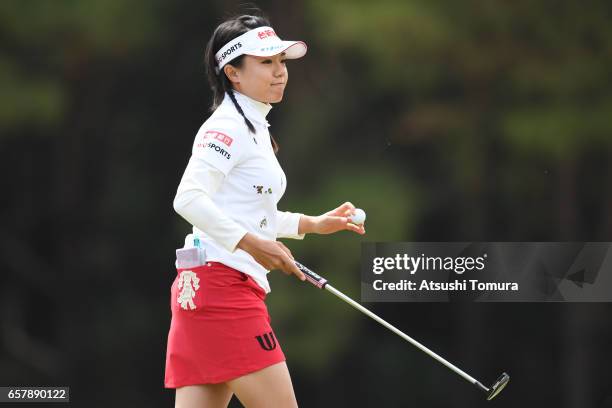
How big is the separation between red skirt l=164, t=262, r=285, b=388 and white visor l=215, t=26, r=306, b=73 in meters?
0.52

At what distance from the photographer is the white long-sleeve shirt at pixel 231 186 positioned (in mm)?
2018

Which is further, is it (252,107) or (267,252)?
(252,107)

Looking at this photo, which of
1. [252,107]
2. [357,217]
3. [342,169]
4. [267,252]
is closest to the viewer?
[267,252]

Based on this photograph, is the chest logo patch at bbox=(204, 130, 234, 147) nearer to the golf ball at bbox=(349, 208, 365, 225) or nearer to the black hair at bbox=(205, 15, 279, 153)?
the black hair at bbox=(205, 15, 279, 153)

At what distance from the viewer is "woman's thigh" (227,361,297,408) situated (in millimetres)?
2066

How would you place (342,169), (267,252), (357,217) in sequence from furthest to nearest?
(342,169), (357,217), (267,252)

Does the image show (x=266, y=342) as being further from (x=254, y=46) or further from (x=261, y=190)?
(x=254, y=46)

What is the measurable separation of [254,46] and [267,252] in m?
0.55

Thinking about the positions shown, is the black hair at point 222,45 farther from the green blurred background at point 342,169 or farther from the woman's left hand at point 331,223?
the green blurred background at point 342,169

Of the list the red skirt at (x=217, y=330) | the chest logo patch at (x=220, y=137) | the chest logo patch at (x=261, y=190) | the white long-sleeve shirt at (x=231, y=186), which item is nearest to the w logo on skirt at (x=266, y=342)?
the red skirt at (x=217, y=330)

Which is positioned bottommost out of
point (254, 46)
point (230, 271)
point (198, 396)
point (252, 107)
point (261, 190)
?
point (198, 396)

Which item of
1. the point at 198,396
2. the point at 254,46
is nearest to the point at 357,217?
the point at 254,46

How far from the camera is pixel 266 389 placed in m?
2.07

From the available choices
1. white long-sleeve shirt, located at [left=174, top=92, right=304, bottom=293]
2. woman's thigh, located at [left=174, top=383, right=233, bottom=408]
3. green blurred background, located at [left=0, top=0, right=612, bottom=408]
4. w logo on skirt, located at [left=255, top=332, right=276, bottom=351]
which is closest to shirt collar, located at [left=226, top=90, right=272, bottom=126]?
white long-sleeve shirt, located at [left=174, top=92, right=304, bottom=293]
